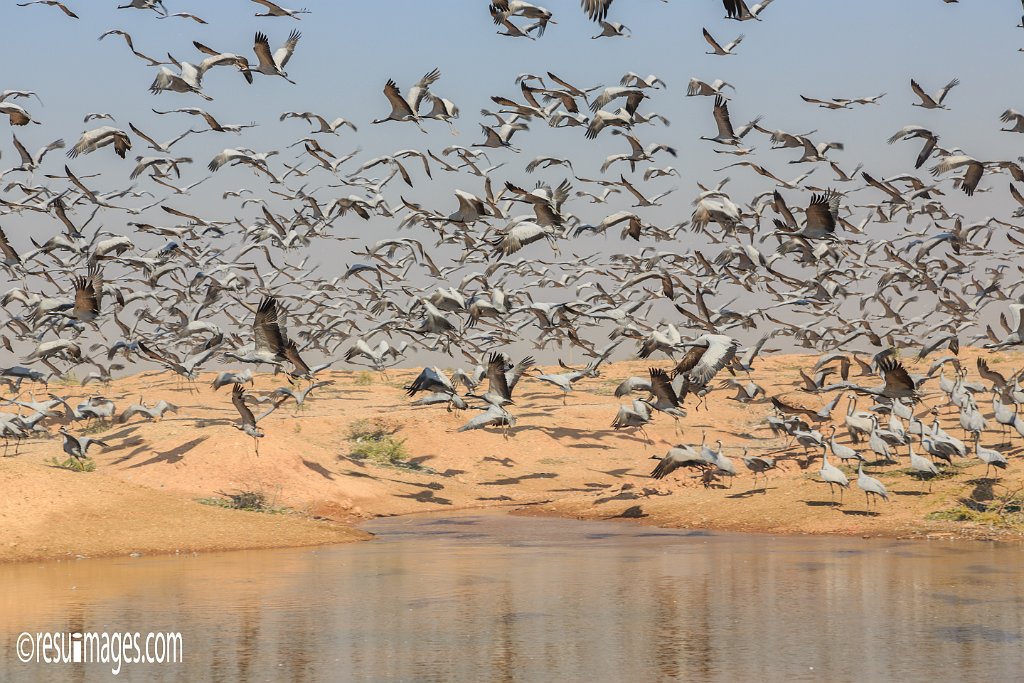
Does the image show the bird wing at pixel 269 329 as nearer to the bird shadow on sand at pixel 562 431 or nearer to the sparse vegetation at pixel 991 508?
the sparse vegetation at pixel 991 508

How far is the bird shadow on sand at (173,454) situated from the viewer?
33.0m

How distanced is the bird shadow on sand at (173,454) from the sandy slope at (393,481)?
56 millimetres

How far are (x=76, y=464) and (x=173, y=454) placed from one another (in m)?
2.72

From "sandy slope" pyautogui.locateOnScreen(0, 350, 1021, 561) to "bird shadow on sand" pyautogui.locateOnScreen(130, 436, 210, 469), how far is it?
0.06m

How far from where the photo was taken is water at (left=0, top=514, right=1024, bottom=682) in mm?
13789

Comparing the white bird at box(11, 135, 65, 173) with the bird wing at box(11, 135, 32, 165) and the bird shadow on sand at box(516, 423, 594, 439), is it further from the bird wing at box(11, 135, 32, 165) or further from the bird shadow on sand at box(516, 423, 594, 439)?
the bird shadow on sand at box(516, 423, 594, 439)

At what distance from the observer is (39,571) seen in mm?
22281

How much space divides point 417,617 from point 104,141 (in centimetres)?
1380

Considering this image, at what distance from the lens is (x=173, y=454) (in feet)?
109

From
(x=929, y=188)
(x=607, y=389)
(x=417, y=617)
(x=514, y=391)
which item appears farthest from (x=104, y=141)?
(x=607, y=389)

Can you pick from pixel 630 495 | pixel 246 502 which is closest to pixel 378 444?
pixel 246 502

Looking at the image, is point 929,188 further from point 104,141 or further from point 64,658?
point 64,658

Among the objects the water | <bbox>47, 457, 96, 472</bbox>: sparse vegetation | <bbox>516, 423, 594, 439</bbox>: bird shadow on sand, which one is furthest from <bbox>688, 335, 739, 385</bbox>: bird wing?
<bbox>516, 423, 594, 439</bbox>: bird shadow on sand

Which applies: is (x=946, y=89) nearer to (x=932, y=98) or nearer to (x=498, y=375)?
(x=932, y=98)
